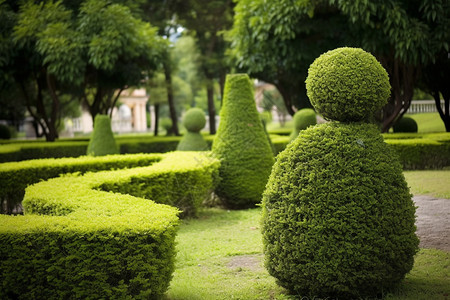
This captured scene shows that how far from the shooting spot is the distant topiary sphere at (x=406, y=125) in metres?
17.1

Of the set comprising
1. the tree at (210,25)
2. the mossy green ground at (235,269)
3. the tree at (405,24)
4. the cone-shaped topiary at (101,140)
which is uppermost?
the tree at (210,25)

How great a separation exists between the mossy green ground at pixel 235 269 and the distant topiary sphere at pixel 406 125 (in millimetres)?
11307

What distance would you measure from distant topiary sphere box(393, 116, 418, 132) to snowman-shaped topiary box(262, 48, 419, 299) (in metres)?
13.9

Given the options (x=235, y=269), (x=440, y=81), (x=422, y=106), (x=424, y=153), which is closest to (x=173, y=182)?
(x=235, y=269)

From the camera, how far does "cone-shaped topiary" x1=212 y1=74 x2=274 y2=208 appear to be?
964 centimetres

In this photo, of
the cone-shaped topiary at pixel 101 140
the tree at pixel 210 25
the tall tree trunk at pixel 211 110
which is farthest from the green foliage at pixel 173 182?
the tall tree trunk at pixel 211 110

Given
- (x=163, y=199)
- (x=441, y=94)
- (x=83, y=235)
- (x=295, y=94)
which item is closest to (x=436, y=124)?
(x=441, y=94)

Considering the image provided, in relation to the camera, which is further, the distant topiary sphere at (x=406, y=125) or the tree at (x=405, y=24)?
the distant topiary sphere at (x=406, y=125)

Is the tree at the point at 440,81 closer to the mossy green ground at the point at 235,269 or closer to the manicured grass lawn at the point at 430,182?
the manicured grass lawn at the point at 430,182

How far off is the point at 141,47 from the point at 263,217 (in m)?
15.0

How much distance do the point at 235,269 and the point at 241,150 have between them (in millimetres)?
4364

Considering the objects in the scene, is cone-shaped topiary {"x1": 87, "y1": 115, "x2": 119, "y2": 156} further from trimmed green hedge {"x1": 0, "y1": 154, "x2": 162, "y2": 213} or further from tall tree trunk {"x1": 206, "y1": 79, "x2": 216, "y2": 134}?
tall tree trunk {"x1": 206, "y1": 79, "x2": 216, "y2": 134}

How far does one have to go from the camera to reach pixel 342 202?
4.13 meters

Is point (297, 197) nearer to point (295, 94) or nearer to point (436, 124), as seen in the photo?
point (436, 124)
